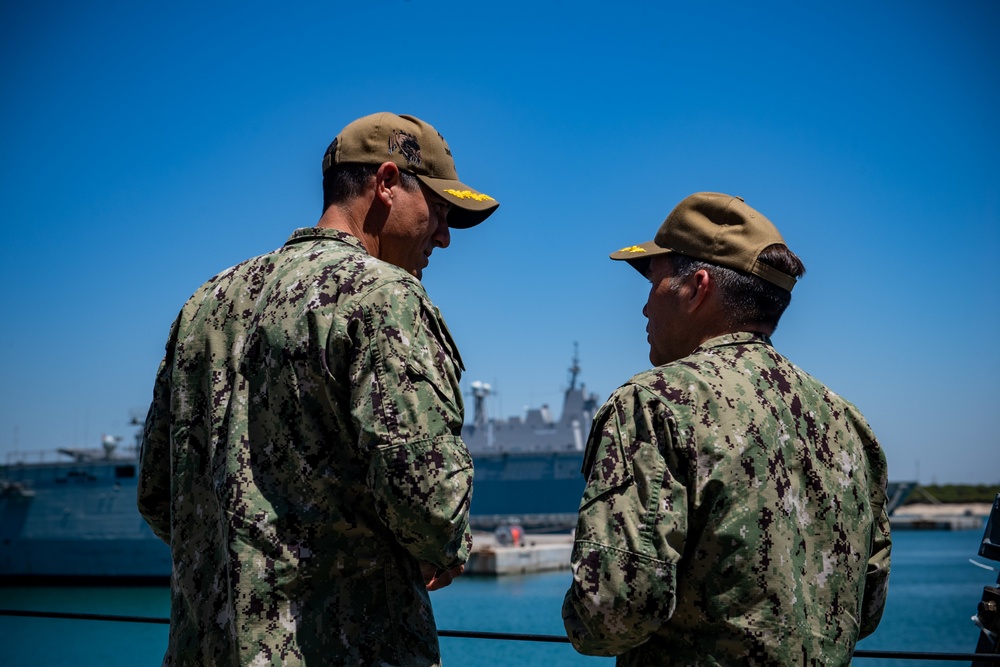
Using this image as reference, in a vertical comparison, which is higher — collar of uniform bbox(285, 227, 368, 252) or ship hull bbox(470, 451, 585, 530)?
collar of uniform bbox(285, 227, 368, 252)

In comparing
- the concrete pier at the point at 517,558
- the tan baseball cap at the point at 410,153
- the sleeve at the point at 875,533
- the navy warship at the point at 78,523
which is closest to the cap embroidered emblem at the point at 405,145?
the tan baseball cap at the point at 410,153

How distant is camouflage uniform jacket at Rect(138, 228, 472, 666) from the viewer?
138cm

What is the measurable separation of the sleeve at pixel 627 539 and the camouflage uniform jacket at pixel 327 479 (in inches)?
8.0

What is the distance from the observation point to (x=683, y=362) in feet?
5.03

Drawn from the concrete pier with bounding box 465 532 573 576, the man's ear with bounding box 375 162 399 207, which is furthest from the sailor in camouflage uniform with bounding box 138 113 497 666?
the concrete pier with bounding box 465 532 573 576

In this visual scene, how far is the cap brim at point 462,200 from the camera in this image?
1688 mm

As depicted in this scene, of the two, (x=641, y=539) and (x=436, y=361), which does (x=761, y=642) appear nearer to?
(x=641, y=539)

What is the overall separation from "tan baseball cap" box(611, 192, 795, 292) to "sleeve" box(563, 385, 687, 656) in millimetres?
333

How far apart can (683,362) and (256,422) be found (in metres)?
0.72

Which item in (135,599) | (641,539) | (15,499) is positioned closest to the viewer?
(641,539)

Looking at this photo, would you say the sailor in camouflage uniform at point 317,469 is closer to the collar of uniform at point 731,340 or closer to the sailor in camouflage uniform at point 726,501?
the sailor in camouflage uniform at point 726,501

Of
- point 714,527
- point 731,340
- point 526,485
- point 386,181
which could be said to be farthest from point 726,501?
point 526,485

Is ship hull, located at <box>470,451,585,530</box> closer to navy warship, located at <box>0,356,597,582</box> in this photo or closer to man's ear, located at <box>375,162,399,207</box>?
navy warship, located at <box>0,356,597,582</box>

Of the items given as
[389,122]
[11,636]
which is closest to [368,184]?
[389,122]
